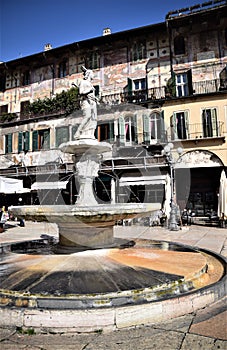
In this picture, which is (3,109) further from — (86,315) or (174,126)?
(86,315)

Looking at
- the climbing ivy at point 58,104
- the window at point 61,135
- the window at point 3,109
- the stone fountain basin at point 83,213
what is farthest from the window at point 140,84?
the stone fountain basin at point 83,213

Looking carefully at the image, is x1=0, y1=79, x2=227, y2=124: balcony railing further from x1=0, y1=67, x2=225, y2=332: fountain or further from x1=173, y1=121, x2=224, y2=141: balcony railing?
x1=0, y1=67, x2=225, y2=332: fountain

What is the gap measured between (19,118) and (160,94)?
12.5m

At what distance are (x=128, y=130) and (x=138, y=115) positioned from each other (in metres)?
1.32

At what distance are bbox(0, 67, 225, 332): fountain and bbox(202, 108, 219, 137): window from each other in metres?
14.8

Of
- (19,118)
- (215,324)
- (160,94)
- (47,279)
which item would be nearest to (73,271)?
(47,279)

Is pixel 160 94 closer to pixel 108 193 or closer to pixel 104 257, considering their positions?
pixel 108 193

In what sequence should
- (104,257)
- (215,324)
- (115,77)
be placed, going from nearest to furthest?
(215,324)
(104,257)
(115,77)

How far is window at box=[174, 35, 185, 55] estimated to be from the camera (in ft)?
70.2

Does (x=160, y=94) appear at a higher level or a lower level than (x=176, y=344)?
higher

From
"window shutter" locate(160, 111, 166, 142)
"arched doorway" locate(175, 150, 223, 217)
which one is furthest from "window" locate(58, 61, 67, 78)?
"arched doorway" locate(175, 150, 223, 217)

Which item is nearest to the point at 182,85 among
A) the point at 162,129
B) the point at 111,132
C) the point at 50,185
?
the point at 162,129

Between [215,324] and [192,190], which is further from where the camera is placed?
[192,190]

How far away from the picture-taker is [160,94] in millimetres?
21062
